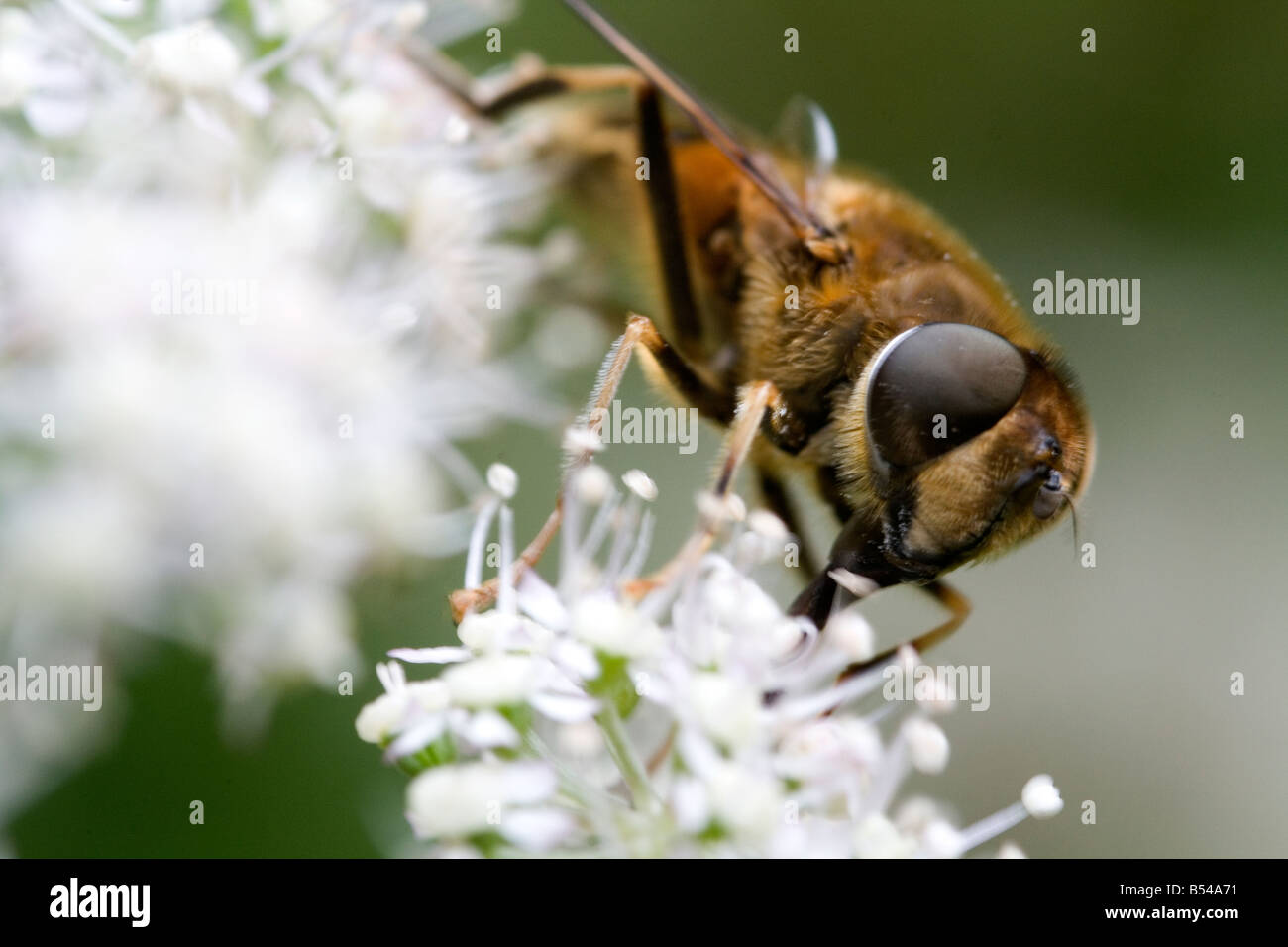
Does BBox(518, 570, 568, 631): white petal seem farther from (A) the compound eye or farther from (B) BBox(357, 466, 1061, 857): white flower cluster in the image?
(A) the compound eye

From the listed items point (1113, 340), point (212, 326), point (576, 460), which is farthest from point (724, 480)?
point (1113, 340)

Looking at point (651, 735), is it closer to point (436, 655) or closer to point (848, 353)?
point (436, 655)

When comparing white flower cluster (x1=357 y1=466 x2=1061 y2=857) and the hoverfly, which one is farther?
the hoverfly

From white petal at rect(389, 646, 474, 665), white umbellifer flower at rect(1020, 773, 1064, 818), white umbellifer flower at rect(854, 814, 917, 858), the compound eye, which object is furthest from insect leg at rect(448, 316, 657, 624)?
white umbellifer flower at rect(1020, 773, 1064, 818)

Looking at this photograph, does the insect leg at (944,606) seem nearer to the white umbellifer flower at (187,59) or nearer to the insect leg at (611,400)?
the insect leg at (611,400)
